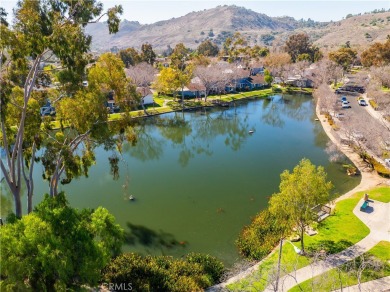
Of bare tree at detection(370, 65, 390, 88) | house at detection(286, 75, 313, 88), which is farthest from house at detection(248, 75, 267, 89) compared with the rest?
bare tree at detection(370, 65, 390, 88)

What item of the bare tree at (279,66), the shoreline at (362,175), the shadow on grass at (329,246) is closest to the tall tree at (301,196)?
the shadow on grass at (329,246)

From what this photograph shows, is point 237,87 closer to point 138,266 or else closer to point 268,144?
point 268,144

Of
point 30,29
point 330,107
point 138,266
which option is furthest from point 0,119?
point 330,107

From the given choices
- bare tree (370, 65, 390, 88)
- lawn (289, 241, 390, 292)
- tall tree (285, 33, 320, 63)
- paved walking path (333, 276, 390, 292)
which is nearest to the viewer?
lawn (289, 241, 390, 292)

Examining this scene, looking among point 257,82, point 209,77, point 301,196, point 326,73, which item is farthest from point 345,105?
point 301,196

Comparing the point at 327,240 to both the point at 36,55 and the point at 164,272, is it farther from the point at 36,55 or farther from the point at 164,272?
the point at 36,55

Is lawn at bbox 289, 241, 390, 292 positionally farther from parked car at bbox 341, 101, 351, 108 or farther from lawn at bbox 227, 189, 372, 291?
parked car at bbox 341, 101, 351, 108

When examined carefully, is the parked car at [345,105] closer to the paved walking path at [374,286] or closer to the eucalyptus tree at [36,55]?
the paved walking path at [374,286]
